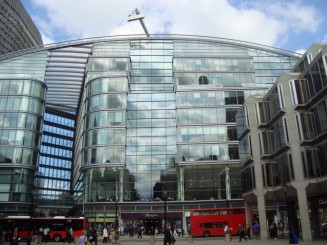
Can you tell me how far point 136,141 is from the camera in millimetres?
60281

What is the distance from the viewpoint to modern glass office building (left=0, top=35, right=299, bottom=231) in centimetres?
5706

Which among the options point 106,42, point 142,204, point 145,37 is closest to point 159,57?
point 145,37

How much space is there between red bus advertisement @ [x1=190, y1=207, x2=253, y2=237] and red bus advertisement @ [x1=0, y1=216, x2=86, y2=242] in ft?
45.5

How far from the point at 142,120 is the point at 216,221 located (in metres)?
24.3

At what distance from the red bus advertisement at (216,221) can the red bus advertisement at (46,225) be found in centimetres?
1387

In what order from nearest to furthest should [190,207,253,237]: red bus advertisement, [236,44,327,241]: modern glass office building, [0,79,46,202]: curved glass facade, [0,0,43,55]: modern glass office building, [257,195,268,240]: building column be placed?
[236,44,327,241]: modern glass office building < [257,195,268,240]: building column < [190,207,253,237]: red bus advertisement < [0,79,46,202]: curved glass facade < [0,0,43,55]: modern glass office building

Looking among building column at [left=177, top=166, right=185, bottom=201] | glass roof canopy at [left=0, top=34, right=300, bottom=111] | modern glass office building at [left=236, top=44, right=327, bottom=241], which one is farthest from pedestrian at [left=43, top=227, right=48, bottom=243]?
glass roof canopy at [left=0, top=34, right=300, bottom=111]

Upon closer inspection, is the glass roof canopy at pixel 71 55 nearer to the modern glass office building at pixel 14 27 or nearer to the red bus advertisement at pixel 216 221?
the modern glass office building at pixel 14 27

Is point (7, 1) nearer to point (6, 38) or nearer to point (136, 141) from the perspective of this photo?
point (6, 38)

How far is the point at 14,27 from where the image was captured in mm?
98188

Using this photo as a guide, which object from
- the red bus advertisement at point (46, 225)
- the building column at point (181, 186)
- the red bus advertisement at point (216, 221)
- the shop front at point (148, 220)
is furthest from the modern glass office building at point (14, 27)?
the red bus advertisement at point (216, 221)

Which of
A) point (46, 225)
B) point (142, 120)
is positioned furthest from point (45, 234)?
point (142, 120)

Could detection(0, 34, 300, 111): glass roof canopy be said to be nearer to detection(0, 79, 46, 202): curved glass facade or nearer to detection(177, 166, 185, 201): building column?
detection(0, 79, 46, 202): curved glass facade

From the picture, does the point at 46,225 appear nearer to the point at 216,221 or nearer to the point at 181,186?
the point at 216,221
